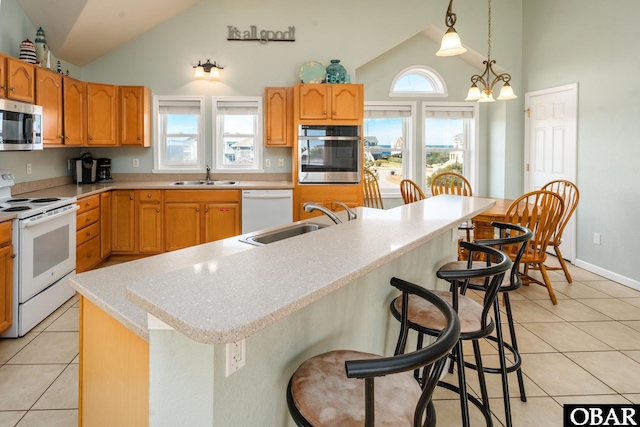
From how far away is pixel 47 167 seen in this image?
15.4 ft

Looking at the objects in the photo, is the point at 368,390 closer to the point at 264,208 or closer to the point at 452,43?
the point at 452,43

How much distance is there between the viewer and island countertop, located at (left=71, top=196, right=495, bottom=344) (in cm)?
85

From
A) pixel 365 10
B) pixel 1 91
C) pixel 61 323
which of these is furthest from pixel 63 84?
pixel 365 10

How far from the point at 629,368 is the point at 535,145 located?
3.62 meters

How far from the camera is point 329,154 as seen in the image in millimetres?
5086

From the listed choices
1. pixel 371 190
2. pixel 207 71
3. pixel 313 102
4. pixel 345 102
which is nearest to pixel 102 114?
pixel 207 71

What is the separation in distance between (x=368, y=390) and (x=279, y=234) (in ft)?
5.18

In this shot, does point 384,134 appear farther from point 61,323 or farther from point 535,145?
point 61,323

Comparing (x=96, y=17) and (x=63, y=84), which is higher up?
(x=96, y=17)

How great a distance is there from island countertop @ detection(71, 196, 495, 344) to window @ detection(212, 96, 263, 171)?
382 cm

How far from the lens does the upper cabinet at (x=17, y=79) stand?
3332 millimetres

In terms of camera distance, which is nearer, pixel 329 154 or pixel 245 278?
pixel 245 278

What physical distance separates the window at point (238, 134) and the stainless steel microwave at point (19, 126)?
225 cm

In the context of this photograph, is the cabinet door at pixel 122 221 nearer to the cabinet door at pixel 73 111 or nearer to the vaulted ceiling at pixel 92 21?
the cabinet door at pixel 73 111
